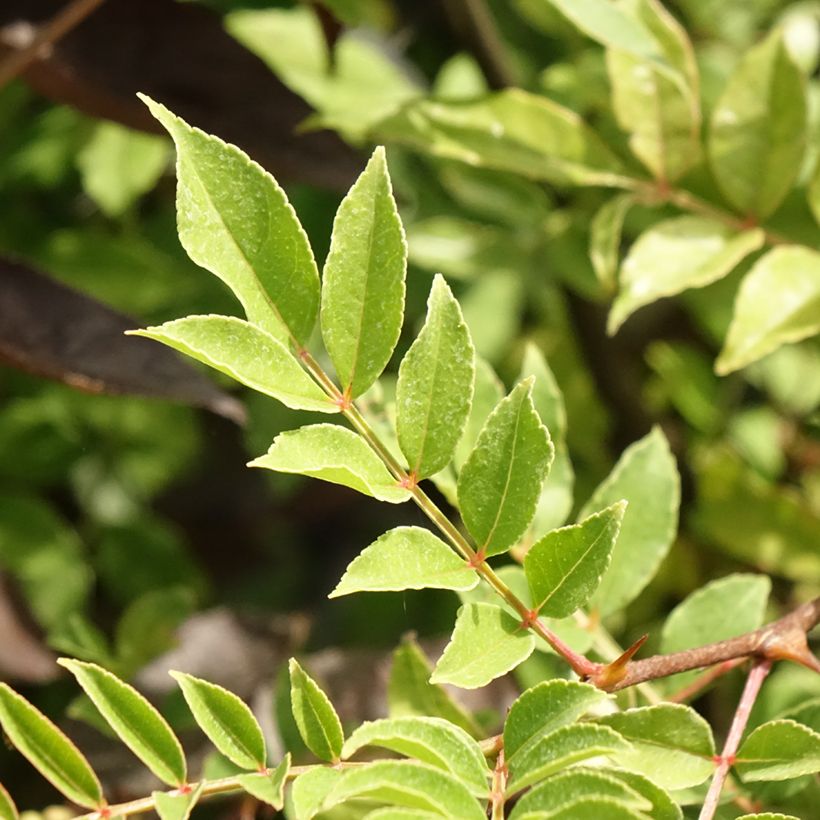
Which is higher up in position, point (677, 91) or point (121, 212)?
point (677, 91)

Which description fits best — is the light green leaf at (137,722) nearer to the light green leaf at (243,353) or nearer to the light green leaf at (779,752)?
the light green leaf at (243,353)

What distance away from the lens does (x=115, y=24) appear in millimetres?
866

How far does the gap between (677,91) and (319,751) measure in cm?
46

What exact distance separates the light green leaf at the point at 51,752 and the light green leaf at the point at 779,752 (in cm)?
29

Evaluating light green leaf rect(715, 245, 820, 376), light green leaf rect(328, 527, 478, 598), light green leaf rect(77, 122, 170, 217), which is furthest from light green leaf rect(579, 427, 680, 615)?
light green leaf rect(77, 122, 170, 217)

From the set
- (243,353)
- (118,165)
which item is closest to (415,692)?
(243,353)

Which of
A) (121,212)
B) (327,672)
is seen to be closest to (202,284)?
(121,212)

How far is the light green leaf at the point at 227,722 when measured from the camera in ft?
1.69

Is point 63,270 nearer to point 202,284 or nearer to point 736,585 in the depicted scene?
point 202,284

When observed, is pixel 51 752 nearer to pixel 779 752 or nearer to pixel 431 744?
pixel 431 744

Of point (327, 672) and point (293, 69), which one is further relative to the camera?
point (293, 69)

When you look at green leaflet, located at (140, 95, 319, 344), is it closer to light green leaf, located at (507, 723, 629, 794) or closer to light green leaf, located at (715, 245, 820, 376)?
light green leaf, located at (507, 723, 629, 794)

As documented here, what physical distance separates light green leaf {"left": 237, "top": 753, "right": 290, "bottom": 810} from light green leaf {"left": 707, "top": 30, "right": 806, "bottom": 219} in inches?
18.9

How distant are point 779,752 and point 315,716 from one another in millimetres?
206
